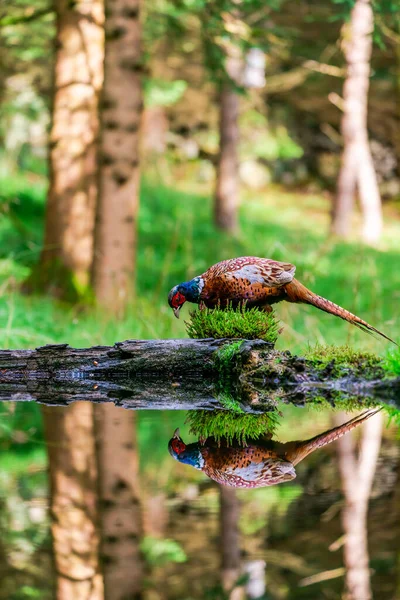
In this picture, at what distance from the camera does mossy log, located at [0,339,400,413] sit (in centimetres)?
479

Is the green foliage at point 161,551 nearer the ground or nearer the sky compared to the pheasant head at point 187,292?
nearer the ground

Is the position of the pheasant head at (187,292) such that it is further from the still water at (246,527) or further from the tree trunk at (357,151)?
the tree trunk at (357,151)

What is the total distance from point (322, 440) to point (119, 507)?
125 centimetres

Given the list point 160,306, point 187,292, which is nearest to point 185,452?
point 187,292

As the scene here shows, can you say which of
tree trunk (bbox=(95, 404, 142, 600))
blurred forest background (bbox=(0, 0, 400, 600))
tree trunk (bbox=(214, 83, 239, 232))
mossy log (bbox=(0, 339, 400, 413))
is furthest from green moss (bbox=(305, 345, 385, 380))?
tree trunk (bbox=(214, 83, 239, 232))

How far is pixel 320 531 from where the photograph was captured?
232 cm

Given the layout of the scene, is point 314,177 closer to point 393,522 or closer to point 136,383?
point 136,383

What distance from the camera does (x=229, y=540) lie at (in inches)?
88.6

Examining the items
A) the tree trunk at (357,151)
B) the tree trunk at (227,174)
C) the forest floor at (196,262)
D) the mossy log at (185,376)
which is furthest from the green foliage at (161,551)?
the tree trunk at (357,151)

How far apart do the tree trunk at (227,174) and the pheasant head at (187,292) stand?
11488 mm

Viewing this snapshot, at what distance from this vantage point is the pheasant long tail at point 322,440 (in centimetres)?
331

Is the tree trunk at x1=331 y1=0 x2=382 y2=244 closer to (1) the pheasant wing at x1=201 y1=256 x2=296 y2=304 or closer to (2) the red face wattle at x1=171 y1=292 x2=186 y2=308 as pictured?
(2) the red face wattle at x1=171 y1=292 x2=186 y2=308

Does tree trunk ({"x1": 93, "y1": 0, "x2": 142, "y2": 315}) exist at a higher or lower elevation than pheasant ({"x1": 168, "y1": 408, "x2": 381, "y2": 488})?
higher

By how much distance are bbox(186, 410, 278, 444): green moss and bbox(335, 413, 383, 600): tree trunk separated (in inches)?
15.1
